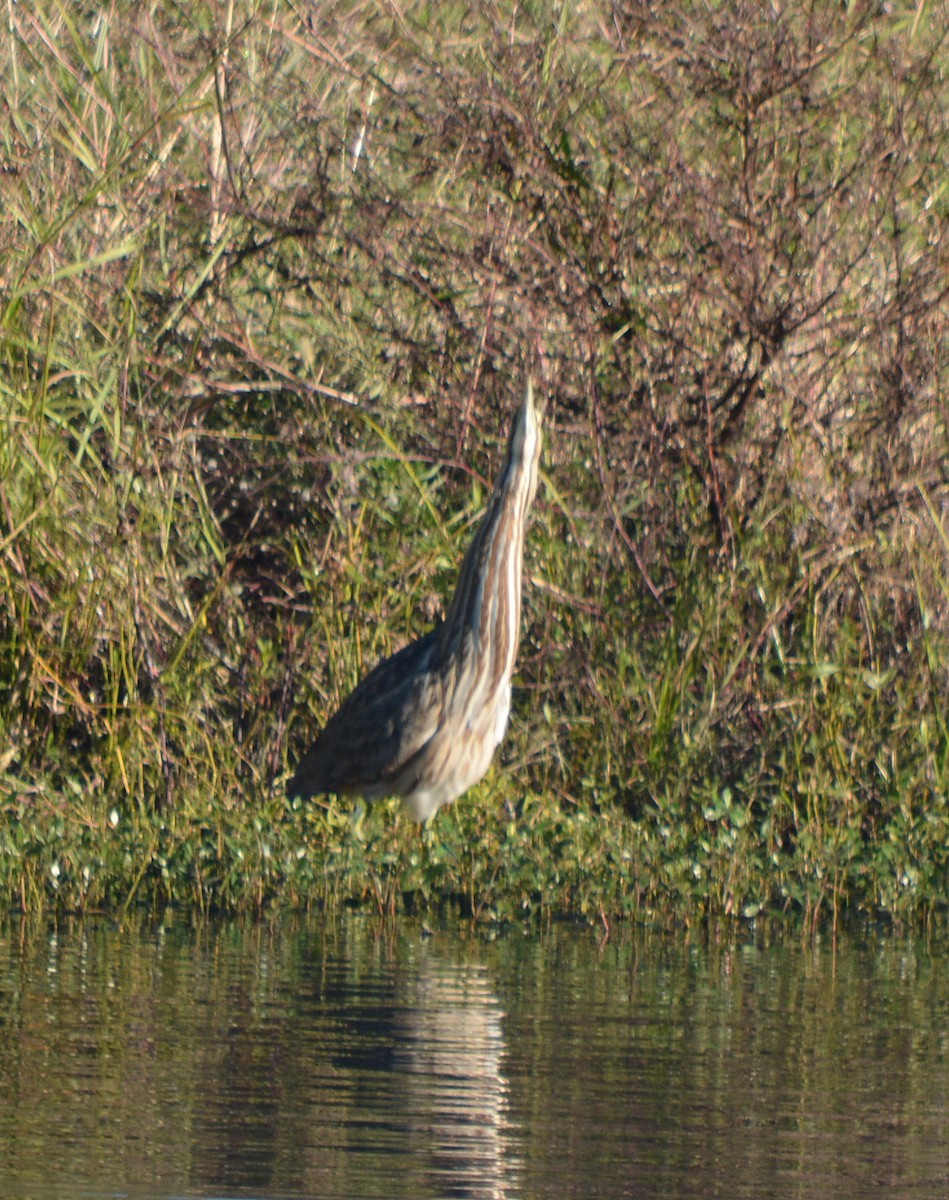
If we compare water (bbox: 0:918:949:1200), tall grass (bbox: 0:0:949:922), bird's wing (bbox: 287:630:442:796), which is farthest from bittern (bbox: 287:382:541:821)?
water (bbox: 0:918:949:1200)

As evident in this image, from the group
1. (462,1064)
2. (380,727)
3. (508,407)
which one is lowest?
(462,1064)

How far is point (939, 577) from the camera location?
625 centimetres

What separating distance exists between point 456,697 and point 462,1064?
6.69 ft

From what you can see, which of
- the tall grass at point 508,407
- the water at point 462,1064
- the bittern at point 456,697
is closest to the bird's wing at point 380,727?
the bittern at point 456,697

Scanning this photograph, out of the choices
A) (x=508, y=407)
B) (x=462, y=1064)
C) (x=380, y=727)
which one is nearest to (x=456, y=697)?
(x=380, y=727)

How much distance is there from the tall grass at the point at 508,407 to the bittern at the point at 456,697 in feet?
0.51

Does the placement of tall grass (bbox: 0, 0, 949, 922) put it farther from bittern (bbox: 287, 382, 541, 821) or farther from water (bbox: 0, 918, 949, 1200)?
water (bbox: 0, 918, 949, 1200)

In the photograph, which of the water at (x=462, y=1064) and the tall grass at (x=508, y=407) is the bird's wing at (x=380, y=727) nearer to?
the tall grass at (x=508, y=407)

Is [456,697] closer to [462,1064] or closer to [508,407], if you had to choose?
[508,407]

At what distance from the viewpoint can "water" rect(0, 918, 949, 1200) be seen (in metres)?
3.22

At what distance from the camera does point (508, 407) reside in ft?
22.2

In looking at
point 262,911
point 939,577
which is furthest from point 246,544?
point 939,577

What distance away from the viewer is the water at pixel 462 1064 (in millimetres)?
3217

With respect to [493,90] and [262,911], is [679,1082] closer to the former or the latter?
[262,911]
